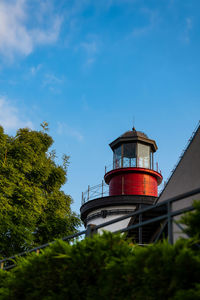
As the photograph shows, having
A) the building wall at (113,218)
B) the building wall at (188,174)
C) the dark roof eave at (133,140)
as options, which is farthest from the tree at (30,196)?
the building wall at (188,174)

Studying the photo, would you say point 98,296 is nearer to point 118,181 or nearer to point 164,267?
point 164,267

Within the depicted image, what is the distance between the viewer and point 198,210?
183 inches

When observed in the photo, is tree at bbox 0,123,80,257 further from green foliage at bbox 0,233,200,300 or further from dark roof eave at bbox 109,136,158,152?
green foliage at bbox 0,233,200,300

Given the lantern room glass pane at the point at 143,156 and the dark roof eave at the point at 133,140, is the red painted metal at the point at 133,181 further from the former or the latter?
the dark roof eave at the point at 133,140

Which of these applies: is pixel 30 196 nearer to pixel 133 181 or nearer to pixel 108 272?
pixel 133 181

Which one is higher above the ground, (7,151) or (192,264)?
(7,151)

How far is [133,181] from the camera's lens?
83.1 ft

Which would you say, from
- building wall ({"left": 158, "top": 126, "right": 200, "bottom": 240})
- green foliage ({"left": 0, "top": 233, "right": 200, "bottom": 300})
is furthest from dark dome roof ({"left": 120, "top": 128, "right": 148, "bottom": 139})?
green foliage ({"left": 0, "top": 233, "right": 200, "bottom": 300})

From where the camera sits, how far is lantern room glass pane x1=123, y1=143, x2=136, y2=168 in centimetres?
2654

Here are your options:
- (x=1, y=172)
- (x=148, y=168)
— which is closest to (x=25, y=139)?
(x=1, y=172)

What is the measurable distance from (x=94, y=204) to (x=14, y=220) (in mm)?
5482

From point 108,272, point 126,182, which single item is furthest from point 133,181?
point 108,272

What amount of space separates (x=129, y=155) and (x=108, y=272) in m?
21.9

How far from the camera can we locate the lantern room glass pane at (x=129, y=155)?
2654cm
